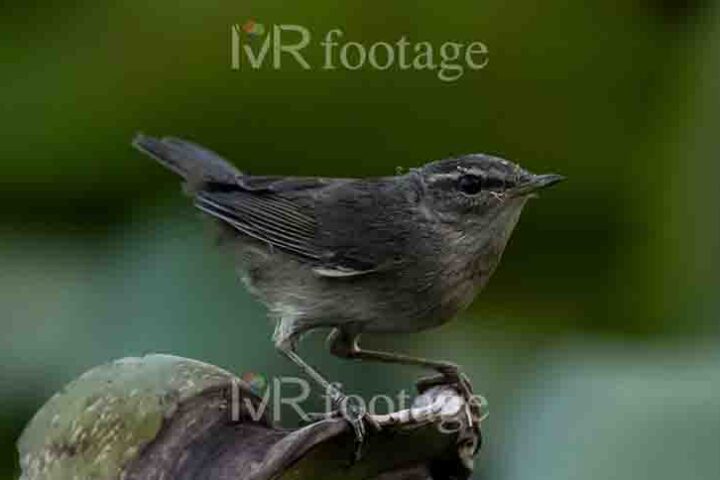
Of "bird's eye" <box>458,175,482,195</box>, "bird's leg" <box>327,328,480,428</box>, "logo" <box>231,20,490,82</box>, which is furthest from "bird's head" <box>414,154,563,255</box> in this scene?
"logo" <box>231,20,490,82</box>

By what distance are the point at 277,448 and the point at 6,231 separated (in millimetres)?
837

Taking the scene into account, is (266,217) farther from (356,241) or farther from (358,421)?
(358,421)

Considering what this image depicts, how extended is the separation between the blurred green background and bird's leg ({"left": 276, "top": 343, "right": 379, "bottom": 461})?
13 cm

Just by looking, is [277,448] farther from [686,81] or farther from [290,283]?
[686,81]

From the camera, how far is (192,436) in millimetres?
1352

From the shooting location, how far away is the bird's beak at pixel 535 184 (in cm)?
138

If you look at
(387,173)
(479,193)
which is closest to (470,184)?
(479,193)

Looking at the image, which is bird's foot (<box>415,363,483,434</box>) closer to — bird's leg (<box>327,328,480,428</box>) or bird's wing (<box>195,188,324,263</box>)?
bird's leg (<box>327,328,480,428</box>)

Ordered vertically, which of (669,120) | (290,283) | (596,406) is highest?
(669,120)

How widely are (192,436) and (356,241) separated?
39 cm

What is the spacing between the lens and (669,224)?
2180 mm

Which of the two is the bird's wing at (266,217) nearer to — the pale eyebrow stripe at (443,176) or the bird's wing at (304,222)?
the bird's wing at (304,222)

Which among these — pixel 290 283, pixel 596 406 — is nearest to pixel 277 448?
pixel 290 283

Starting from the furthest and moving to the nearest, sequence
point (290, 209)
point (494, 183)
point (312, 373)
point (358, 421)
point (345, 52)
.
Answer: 1. point (345, 52)
2. point (290, 209)
3. point (312, 373)
4. point (494, 183)
5. point (358, 421)
